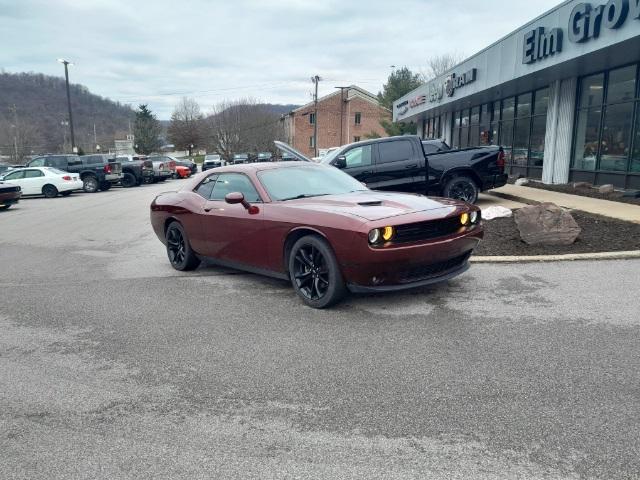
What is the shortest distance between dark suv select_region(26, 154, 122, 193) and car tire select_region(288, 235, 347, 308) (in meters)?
22.9

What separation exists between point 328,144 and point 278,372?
6221 centimetres

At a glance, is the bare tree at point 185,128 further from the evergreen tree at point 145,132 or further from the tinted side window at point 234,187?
the tinted side window at point 234,187

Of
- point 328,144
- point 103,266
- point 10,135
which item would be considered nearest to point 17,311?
point 103,266

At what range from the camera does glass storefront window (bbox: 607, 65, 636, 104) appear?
1270cm

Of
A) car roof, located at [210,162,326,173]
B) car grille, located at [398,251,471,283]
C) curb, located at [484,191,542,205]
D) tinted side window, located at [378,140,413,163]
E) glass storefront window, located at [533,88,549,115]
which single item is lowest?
car grille, located at [398,251,471,283]

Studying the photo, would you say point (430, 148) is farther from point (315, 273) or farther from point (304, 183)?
point (315, 273)

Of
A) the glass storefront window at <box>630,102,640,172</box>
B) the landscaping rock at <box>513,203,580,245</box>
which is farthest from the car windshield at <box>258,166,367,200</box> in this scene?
the glass storefront window at <box>630,102,640,172</box>

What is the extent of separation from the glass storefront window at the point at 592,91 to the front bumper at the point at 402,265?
11.7m

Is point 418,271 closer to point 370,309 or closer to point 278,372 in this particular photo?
point 370,309

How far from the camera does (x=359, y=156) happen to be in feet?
36.1

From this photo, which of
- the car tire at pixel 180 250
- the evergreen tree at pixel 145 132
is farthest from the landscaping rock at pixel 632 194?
the evergreen tree at pixel 145 132

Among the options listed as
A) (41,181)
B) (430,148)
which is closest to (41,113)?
(41,181)

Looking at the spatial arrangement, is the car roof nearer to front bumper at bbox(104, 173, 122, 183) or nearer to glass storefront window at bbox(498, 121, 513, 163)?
glass storefront window at bbox(498, 121, 513, 163)

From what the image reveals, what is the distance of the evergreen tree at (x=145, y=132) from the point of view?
84.4m
